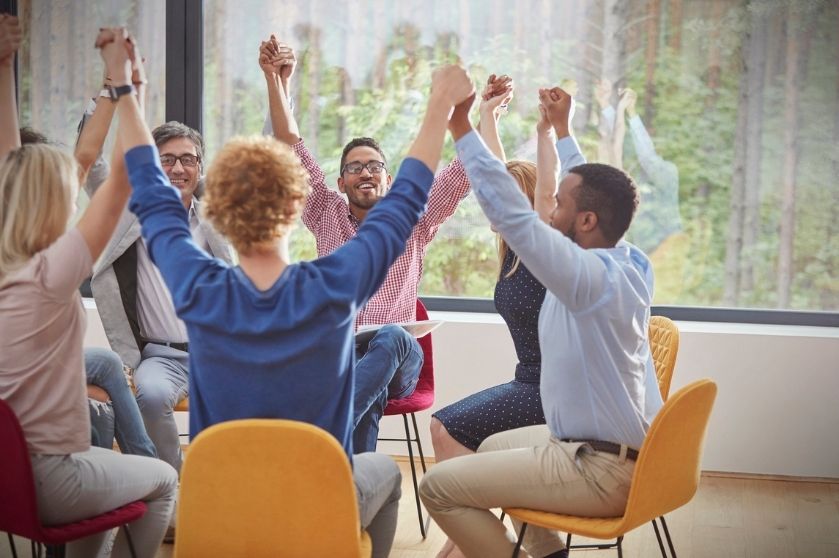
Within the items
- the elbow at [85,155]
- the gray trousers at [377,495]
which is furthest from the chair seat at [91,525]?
the elbow at [85,155]

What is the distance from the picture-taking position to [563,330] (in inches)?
94.6

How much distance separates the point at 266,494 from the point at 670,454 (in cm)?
97

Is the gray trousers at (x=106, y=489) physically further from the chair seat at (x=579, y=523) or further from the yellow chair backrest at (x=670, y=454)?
the yellow chair backrest at (x=670, y=454)

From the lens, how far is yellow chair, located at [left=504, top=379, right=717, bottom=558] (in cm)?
226

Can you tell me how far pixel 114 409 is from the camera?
3.12 meters

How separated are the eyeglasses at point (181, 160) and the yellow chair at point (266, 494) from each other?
188 cm

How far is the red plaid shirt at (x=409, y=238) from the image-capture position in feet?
11.7

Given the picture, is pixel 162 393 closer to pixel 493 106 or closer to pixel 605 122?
pixel 493 106

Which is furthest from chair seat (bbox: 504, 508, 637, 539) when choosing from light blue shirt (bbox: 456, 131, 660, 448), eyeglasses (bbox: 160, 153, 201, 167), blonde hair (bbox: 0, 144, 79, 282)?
eyeglasses (bbox: 160, 153, 201, 167)

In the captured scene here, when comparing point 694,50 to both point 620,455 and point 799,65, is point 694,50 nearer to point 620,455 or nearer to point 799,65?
point 799,65

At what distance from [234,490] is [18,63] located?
3.93 meters

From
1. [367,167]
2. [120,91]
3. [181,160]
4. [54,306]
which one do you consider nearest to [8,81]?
[120,91]

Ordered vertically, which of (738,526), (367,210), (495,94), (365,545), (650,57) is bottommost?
(738,526)

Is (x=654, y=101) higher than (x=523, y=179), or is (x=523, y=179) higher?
(x=654, y=101)
